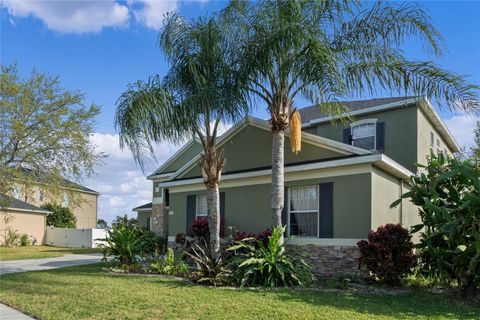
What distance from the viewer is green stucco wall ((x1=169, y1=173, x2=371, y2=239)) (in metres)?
12.5

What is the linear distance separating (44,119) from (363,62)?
1534cm

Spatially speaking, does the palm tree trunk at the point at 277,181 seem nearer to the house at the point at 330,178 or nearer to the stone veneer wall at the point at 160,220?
the house at the point at 330,178

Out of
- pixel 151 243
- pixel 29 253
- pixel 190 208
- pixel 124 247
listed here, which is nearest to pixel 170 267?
pixel 124 247

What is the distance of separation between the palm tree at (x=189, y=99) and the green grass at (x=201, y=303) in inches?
109

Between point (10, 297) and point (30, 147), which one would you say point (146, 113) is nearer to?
point (10, 297)

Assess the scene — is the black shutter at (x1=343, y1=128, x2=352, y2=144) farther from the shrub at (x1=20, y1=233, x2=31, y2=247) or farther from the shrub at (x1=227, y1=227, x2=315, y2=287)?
the shrub at (x1=20, y1=233, x2=31, y2=247)

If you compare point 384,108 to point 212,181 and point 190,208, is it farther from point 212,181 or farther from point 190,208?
point 190,208

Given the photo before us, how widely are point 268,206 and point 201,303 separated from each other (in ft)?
22.6

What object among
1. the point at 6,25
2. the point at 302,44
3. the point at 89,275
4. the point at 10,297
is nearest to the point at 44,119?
the point at 6,25

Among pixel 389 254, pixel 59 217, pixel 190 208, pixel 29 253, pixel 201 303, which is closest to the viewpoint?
pixel 201 303

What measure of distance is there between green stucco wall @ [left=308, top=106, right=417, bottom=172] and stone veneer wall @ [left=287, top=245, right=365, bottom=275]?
5.42 meters

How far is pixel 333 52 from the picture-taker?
1148cm

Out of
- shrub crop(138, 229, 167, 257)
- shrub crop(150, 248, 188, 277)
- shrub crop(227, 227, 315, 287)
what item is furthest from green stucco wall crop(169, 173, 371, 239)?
shrub crop(150, 248, 188, 277)

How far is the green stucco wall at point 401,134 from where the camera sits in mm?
16297
